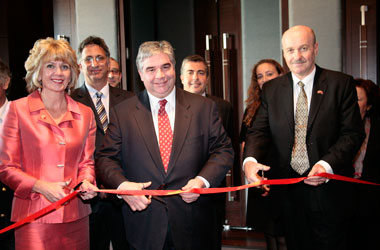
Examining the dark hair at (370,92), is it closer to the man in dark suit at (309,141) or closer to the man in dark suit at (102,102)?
the man in dark suit at (309,141)

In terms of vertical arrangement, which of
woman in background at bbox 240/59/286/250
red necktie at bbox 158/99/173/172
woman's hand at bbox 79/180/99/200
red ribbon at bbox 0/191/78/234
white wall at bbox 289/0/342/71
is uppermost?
white wall at bbox 289/0/342/71

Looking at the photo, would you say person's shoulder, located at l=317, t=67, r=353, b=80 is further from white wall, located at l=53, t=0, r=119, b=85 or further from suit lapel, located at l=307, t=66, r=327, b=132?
white wall, located at l=53, t=0, r=119, b=85

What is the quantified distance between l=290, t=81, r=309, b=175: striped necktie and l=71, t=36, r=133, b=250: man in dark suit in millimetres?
1226

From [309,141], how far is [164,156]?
2.95 ft

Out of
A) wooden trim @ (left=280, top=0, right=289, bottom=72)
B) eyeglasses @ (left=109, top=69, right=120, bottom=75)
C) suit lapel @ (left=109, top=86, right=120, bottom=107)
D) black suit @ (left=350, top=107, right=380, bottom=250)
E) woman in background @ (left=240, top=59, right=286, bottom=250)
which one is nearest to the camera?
woman in background @ (left=240, top=59, right=286, bottom=250)

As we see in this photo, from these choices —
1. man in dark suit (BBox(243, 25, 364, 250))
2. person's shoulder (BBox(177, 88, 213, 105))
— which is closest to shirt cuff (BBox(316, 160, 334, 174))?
man in dark suit (BBox(243, 25, 364, 250))

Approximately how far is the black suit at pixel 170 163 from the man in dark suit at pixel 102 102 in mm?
613

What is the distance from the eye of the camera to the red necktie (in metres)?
2.31

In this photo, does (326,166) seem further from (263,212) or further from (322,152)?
(263,212)

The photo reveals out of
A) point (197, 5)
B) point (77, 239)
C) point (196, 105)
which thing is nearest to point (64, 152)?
point (77, 239)

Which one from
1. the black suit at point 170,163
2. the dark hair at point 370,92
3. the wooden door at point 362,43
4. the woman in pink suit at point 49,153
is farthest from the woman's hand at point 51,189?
the wooden door at point 362,43

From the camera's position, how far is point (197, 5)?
5465 millimetres

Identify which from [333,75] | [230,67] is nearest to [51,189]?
[333,75]

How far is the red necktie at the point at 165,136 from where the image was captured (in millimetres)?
2307
